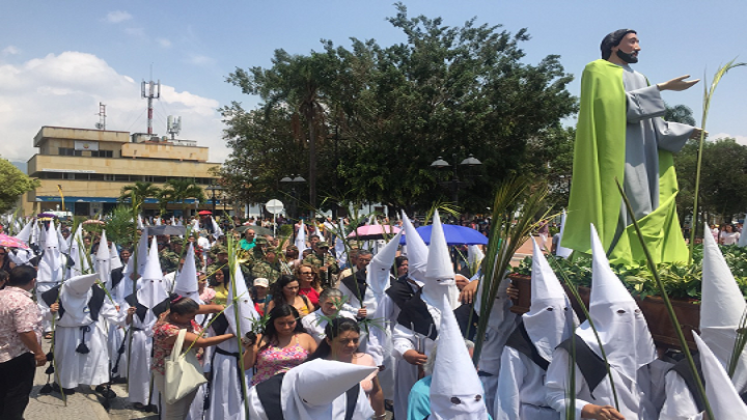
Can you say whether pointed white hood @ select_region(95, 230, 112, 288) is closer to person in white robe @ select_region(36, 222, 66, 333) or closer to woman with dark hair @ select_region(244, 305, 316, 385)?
person in white robe @ select_region(36, 222, 66, 333)

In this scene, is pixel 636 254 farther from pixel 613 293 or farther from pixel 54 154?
pixel 54 154

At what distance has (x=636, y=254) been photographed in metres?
4.32

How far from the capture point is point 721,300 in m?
2.61

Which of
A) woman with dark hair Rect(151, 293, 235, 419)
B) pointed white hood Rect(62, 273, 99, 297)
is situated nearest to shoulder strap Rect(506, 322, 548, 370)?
woman with dark hair Rect(151, 293, 235, 419)

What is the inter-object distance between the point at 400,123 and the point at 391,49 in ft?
11.6

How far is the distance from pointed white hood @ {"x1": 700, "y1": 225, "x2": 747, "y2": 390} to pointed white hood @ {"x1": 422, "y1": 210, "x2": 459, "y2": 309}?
1.81m

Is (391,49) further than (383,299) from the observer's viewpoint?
Yes

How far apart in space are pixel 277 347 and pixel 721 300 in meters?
2.73

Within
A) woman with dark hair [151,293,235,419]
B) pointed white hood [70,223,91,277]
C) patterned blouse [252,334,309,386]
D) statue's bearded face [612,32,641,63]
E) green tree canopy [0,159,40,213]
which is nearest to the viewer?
patterned blouse [252,334,309,386]

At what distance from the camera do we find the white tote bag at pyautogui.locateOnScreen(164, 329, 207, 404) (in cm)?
448

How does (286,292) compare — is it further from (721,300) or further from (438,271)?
(721,300)

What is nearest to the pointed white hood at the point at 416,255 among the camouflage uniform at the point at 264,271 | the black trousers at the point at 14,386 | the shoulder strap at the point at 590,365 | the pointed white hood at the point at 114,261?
the shoulder strap at the point at 590,365

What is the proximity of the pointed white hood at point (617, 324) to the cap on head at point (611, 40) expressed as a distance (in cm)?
220

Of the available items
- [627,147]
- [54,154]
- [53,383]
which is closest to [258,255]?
[53,383]
